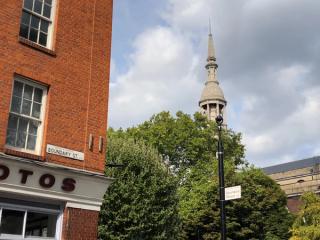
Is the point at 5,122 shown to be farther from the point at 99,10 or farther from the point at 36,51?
the point at 99,10

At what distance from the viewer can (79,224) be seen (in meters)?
12.9

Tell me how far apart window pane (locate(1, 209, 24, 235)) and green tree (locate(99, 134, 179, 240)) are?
37.8ft

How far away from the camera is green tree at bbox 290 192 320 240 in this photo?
35.2 meters

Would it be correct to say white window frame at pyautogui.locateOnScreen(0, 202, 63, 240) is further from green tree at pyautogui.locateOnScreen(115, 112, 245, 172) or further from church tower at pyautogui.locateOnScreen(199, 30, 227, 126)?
church tower at pyautogui.locateOnScreen(199, 30, 227, 126)

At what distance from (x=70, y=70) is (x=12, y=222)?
492 centimetres

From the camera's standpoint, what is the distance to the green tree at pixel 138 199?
24.4 m

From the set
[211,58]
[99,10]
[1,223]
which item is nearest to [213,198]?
[99,10]

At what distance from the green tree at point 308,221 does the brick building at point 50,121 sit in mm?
26122

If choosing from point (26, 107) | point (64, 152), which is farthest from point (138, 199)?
point (26, 107)

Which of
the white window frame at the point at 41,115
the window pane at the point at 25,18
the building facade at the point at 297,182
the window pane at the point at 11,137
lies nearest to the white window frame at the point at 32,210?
the white window frame at the point at 41,115

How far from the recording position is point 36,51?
43.0ft

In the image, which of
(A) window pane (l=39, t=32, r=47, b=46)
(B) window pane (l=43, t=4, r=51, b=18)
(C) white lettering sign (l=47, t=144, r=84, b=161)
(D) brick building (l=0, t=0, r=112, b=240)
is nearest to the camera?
(D) brick building (l=0, t=0, r=112, b=240)

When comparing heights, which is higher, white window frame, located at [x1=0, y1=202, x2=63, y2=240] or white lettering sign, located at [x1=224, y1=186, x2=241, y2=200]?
white lettering sign, located at [x1=224, y1=186, x2=241, y2=200]

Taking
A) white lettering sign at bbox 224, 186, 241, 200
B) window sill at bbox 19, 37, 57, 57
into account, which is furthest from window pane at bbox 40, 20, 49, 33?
white lettering sign at bbox 224, 186, 241, 200
